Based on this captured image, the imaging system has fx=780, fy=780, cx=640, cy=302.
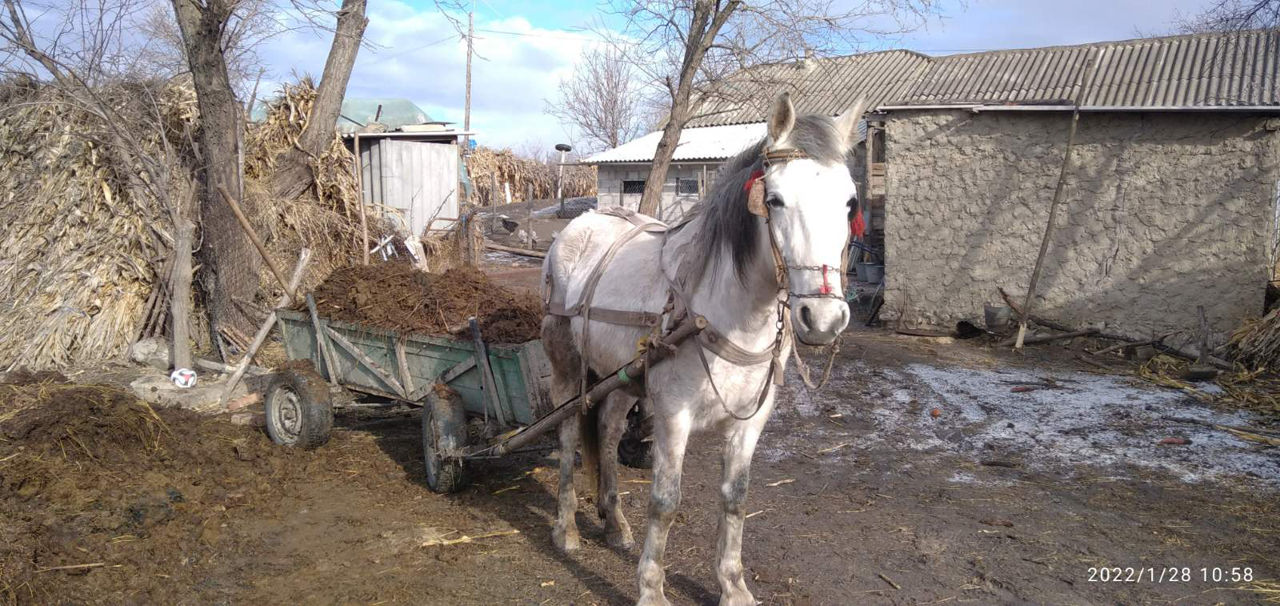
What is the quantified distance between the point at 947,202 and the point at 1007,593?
307 inches

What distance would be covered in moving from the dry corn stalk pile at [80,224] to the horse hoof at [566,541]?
622 cm

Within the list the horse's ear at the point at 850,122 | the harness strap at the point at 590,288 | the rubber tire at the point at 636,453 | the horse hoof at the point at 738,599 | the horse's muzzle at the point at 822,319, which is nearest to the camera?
the horse's muzzle at the point at 822,319

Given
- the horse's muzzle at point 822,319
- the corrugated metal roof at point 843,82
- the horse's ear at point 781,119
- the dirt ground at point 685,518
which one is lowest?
the dirt ground at point 685,518

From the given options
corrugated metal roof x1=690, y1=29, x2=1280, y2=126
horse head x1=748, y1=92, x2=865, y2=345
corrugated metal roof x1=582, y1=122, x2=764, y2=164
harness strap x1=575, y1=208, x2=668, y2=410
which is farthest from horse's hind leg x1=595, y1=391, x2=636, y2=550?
corrugated metal roof x1=582, y1=122, x2=764, y2=164

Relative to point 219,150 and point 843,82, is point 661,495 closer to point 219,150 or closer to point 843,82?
point 219,150

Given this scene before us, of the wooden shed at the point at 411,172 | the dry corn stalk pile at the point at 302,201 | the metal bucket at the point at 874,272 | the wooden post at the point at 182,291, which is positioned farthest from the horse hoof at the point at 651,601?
the wooden shed at the point at 411,172

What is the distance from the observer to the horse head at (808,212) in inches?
100

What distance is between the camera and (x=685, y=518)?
4676 mm

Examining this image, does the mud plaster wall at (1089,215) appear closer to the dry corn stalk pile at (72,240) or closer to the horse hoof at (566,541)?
the horse hoof at (566,541)

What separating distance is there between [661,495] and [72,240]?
893 cm

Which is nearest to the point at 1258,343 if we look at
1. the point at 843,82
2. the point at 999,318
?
the point at 999,318

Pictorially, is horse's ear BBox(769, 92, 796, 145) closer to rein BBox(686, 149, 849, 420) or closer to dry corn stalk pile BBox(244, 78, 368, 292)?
rein BBox(686, 149, 849, 420)

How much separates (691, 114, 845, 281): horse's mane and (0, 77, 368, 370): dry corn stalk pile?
6.93 metres

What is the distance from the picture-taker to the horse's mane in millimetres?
2822
